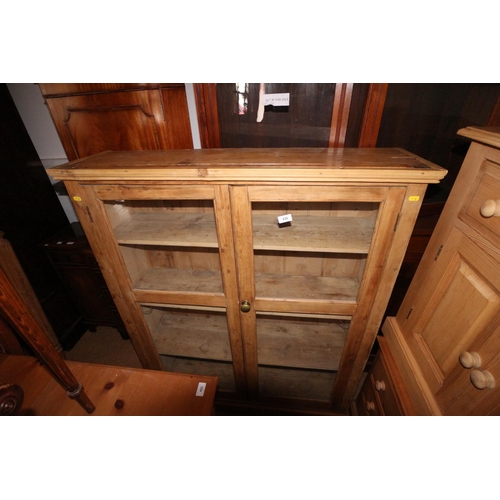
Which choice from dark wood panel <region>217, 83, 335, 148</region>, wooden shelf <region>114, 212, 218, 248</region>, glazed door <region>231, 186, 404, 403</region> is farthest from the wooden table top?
dark wood panel <region>217, 83, 335, 148</region>

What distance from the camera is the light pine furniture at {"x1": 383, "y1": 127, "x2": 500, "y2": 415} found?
74 centimetres

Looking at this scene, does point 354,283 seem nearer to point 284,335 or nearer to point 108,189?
point 284,335

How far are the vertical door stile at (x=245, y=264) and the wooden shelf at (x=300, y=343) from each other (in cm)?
18

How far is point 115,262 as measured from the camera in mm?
1274

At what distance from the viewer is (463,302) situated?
0.85 m

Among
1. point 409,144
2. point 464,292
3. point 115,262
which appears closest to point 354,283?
point 464,292

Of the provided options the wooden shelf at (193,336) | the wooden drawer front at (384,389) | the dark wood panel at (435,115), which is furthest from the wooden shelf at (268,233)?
the wooden shelf at (193,336)

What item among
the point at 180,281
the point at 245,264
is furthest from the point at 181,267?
the point at 245,264

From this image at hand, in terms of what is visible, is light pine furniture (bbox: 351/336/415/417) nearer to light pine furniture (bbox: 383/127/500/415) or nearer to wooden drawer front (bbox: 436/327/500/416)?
light pine furniture (bbox: 383/127/500/415)

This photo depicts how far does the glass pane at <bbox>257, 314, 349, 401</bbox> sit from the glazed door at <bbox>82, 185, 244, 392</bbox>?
0.24 m

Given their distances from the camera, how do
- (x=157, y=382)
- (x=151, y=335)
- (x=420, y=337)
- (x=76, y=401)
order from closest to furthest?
(x=76, y=401) < (x=157, y=382) < (x=420, y=337) < (x=151, y=335)

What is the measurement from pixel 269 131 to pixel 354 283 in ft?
3.27

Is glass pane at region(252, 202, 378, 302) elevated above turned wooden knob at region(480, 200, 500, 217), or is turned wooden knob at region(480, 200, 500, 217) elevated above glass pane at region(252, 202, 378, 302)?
turned wooden knob at region(480, 200, 500, 217)

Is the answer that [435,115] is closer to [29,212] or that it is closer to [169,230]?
[169,230]
